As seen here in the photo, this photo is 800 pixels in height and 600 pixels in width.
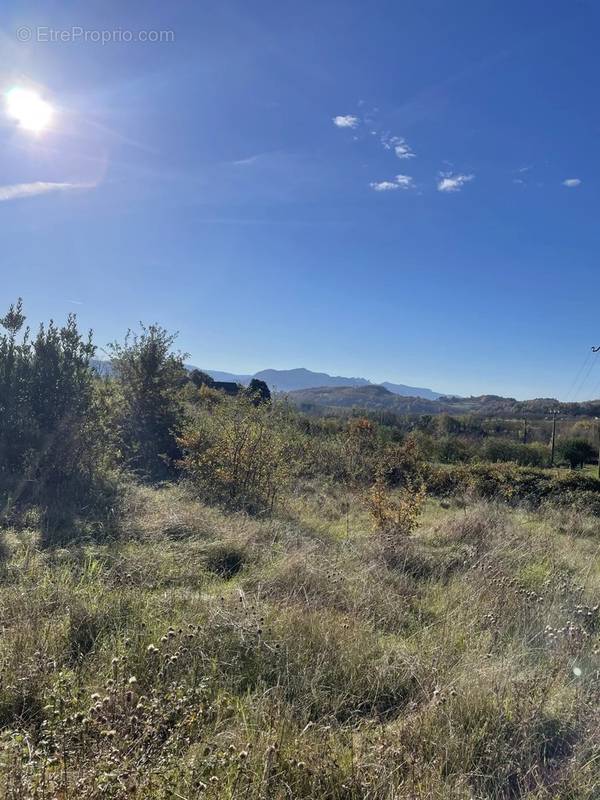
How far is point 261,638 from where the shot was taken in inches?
117

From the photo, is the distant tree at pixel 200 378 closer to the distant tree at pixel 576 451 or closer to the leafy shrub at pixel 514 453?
the leafy shrub at pixel 514 453

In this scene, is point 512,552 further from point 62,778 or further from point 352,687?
point 62,778

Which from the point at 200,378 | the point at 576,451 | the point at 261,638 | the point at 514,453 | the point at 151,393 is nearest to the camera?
the point at 261,638

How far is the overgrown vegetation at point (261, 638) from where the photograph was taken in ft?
6.58

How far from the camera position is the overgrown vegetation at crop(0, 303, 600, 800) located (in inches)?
79.0

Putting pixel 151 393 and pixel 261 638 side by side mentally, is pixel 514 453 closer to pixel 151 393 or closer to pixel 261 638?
pixel 151 393

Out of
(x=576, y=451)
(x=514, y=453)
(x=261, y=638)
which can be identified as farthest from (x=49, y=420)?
(x=576, y=451)

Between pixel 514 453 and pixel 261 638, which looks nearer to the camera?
pixel 261 638

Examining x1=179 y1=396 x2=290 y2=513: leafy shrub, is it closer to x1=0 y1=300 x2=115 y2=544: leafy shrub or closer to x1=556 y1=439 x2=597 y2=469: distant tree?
x1=0 y1=300 x2=115 y2=544: leafy shrub

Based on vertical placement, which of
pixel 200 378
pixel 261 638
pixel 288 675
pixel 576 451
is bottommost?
pixel 288 675

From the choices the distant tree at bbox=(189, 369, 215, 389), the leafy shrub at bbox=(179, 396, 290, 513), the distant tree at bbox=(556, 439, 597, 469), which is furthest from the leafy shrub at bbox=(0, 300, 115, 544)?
the distant tree at bbox=(556, 439, 597, 469)

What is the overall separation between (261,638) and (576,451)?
84.8 feet

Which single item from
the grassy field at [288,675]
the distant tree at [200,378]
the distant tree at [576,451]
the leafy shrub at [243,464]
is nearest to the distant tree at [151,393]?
the leafy shrub at [243,464]

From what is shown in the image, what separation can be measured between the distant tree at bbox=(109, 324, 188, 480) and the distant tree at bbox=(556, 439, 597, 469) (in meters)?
19.7
